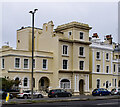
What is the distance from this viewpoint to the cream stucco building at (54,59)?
4744 cm

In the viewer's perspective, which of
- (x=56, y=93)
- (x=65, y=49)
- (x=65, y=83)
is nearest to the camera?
(x=56, y=93)

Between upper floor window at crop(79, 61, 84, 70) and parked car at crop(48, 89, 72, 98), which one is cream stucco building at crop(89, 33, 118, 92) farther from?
parked car at crop(48, 89, 72, 98)

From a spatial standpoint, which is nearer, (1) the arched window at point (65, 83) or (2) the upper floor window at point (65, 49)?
(1) the arched window at point (65, 83)

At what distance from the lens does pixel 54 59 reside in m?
51.8

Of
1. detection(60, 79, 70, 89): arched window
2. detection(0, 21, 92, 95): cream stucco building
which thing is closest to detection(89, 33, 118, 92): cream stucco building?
detection(0, 21, 92, 95): cream stucco building

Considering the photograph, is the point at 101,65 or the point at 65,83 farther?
the point at 101,65

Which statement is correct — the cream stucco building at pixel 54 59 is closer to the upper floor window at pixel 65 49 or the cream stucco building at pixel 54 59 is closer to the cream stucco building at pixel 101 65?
the upper floor window at pixel 65 49

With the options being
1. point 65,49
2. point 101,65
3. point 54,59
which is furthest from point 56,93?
point 101,65

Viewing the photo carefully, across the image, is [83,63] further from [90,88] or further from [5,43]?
[5,43]

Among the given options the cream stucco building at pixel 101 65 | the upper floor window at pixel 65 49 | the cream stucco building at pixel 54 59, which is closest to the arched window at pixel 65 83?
the cream stucco building at pixel 54 59

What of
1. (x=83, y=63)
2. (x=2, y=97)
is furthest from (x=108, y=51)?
(x=2, y=97)

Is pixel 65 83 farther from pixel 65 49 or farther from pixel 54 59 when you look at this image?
pixel 65 49

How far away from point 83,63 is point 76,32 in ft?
20.9

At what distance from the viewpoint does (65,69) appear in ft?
172
